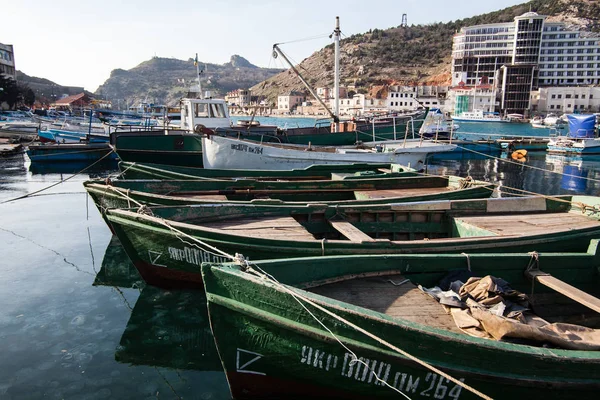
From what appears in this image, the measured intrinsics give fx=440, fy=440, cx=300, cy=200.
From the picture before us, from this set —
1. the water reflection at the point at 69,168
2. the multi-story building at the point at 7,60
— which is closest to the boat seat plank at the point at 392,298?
the water reflection at the point at 69,168

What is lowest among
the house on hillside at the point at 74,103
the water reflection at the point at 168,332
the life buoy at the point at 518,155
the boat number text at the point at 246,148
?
the water reflection at the point at 168,332

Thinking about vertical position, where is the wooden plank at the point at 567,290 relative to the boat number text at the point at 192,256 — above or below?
above

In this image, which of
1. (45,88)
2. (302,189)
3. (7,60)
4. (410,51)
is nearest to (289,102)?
(410,51)

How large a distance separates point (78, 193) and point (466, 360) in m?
18.2

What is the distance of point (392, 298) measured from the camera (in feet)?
Answer: 16.7

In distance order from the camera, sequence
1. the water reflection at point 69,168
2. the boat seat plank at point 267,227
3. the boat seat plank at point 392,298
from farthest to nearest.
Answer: the water reflection at point 69,168 → the boat seat plank at point 267,227 → the boat seat plank at point 392,298

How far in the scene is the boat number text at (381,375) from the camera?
13.4 ft

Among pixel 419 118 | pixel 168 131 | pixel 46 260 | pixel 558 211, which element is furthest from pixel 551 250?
pixel 419 118

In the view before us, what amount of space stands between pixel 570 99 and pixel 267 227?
111m

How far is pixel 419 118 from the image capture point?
94.3 feet

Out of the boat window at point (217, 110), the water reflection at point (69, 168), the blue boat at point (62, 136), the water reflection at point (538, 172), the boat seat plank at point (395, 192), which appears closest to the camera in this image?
the boat seat plank at point (395, 192)

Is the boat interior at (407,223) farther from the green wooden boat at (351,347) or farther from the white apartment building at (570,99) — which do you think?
the white apartment building at (570,99)

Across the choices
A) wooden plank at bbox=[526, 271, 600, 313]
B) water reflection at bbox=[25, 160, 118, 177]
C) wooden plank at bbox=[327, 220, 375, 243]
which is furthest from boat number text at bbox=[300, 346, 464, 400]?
water reflection at bbox=[25, 160, 118, 177]

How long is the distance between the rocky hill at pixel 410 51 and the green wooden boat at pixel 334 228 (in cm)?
13077
